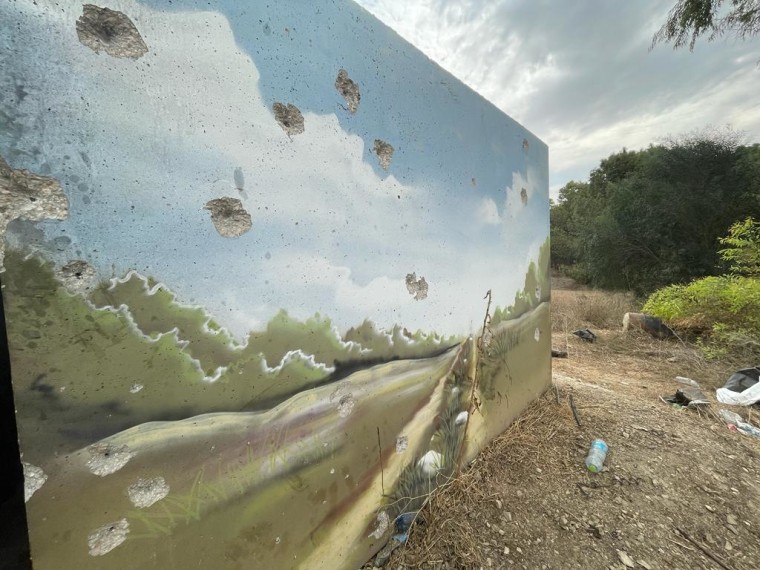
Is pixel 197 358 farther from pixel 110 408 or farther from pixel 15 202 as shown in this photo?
pixel 15 202

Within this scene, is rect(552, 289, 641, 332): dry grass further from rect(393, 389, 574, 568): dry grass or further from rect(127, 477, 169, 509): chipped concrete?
rect(127, 477, 169, 509): chipped concrete

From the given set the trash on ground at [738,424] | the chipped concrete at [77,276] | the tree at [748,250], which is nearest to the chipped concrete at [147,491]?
the chipped concrete at [77,276]

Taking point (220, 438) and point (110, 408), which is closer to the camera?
point (110, 408)

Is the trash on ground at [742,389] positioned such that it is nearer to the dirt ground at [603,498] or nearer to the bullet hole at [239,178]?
the dirt ground at [603,498]

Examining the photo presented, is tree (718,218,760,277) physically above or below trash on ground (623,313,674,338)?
above

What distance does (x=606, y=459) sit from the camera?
2178mm

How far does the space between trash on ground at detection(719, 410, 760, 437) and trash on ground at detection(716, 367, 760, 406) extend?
353 mm

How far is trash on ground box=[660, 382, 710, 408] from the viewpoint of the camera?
116 inches

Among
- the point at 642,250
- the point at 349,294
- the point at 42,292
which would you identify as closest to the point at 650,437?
the point at 349,294

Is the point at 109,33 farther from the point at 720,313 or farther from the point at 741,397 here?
the point at 720,313

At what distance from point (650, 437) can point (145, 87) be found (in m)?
3.35

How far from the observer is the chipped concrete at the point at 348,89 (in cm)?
124

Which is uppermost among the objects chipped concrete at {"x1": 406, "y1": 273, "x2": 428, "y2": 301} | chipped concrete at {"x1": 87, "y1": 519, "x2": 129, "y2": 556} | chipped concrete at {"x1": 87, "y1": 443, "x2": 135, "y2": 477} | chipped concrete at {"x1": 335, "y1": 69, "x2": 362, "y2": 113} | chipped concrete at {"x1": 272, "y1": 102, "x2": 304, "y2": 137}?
chipped concrete at {"x1": 335, "y1": 69, "x2": 362, "y2": 113}

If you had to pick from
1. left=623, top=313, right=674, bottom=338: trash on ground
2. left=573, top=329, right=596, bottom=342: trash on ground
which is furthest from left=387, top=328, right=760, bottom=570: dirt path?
left=623, top=313, right=674, bottom=338: trash on ground
